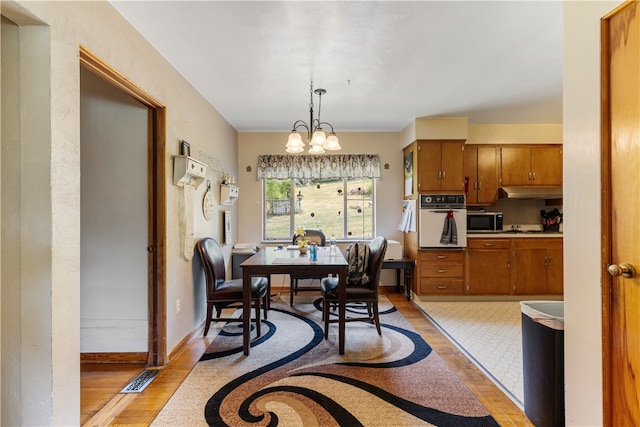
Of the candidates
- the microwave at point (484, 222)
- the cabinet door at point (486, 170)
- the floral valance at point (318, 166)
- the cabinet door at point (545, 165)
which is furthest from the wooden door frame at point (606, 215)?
the cabinet door at point (545, 165)

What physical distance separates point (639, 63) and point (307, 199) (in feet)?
13.4

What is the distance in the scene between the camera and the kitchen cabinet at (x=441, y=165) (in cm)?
420

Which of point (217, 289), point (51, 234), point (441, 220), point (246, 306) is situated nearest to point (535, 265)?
point (441, 220)

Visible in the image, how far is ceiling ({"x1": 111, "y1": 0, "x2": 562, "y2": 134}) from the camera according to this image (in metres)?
1.90

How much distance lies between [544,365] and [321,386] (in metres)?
1.36

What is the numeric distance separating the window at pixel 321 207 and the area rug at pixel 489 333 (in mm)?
1530

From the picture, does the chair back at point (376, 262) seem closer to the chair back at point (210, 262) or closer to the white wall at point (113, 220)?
the chair back at point (210, 262)

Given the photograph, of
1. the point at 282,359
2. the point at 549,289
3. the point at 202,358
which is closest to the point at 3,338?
the point at 202,358

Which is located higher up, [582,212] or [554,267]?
[582,212]

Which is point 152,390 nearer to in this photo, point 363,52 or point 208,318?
point 208,318

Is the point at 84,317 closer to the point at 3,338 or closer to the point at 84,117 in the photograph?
the point at 3,338

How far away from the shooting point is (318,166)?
4.80m

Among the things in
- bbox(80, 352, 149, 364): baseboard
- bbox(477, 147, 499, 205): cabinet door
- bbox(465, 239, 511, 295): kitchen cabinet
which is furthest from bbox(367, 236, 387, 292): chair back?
bbox(477, 147, 499, 205): cabinet door

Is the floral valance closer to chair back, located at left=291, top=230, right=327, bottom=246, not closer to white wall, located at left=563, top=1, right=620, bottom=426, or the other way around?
chair back, located at left=291, top=230, right=327, bottom=246
